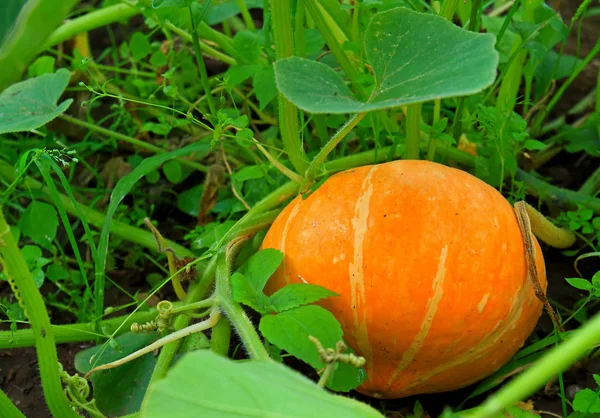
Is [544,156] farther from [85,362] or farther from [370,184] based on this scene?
[85,362]

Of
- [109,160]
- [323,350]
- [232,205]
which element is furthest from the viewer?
[109,160]

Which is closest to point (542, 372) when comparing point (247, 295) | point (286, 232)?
point (247, 295)

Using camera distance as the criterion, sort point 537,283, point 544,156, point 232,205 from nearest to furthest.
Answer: point 537,283 → point 232,205 → point 544,156

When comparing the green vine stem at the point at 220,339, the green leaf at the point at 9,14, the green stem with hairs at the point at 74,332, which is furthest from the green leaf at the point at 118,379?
the green leaf at the point at 9,14

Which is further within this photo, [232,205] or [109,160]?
[109,160]

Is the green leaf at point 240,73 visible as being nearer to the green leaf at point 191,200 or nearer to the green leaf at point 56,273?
the green leaf at point 191,200

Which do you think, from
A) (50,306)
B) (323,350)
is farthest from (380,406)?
(50,306)
